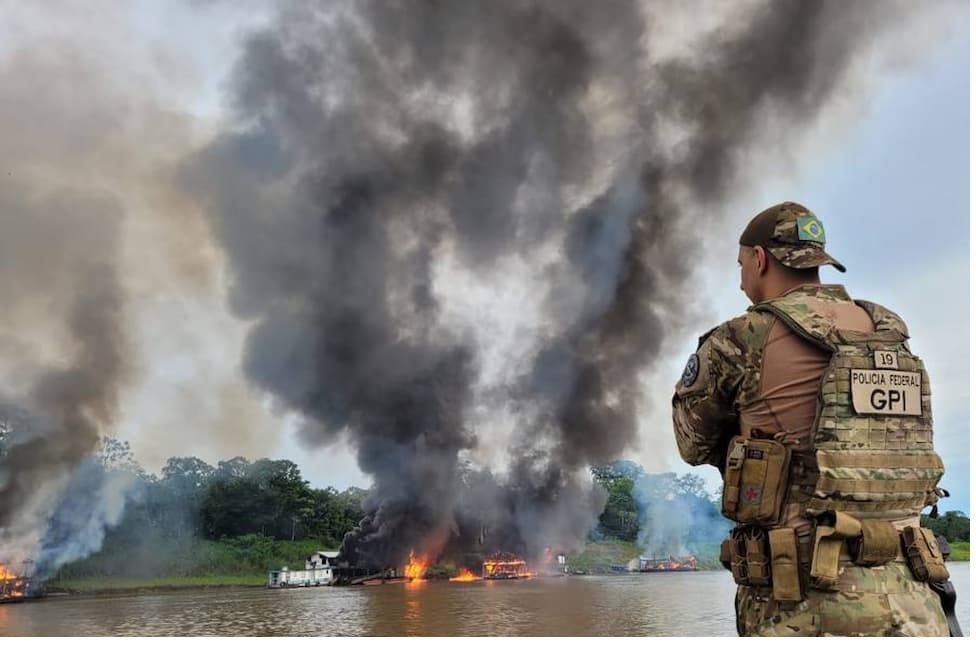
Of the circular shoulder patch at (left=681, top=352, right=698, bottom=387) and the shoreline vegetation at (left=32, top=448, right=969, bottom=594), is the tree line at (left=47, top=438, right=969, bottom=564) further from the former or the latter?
the circular shoulder patch at (left=681, top=352, right=698, bottom=387)

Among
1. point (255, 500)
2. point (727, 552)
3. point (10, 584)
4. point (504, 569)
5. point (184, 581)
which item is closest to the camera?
point (727, 552)

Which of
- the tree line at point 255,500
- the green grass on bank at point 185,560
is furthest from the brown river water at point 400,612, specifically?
the tree line at point 255,500

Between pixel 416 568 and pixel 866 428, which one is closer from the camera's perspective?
pixel 866 428

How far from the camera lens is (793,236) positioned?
184 centimetres

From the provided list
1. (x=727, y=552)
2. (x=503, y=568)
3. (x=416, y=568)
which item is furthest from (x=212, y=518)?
(x=727, y=552)

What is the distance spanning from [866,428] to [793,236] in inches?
18.0

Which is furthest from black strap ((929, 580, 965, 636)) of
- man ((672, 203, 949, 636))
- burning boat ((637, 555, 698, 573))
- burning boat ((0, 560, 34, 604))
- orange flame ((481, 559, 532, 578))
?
burning boat ((637, 555, 698, 573))

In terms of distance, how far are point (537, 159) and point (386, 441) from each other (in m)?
8.73

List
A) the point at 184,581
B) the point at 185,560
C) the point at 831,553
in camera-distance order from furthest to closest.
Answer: the point at 185,560, the point at 184,581, the point at 831,553

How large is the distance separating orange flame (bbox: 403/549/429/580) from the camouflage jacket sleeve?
70.6 ft

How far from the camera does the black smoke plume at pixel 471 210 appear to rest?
629 inches

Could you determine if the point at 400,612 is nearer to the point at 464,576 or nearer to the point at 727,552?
the point at 727,552

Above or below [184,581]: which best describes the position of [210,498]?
above

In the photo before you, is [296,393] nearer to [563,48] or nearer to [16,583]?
[16,583]
